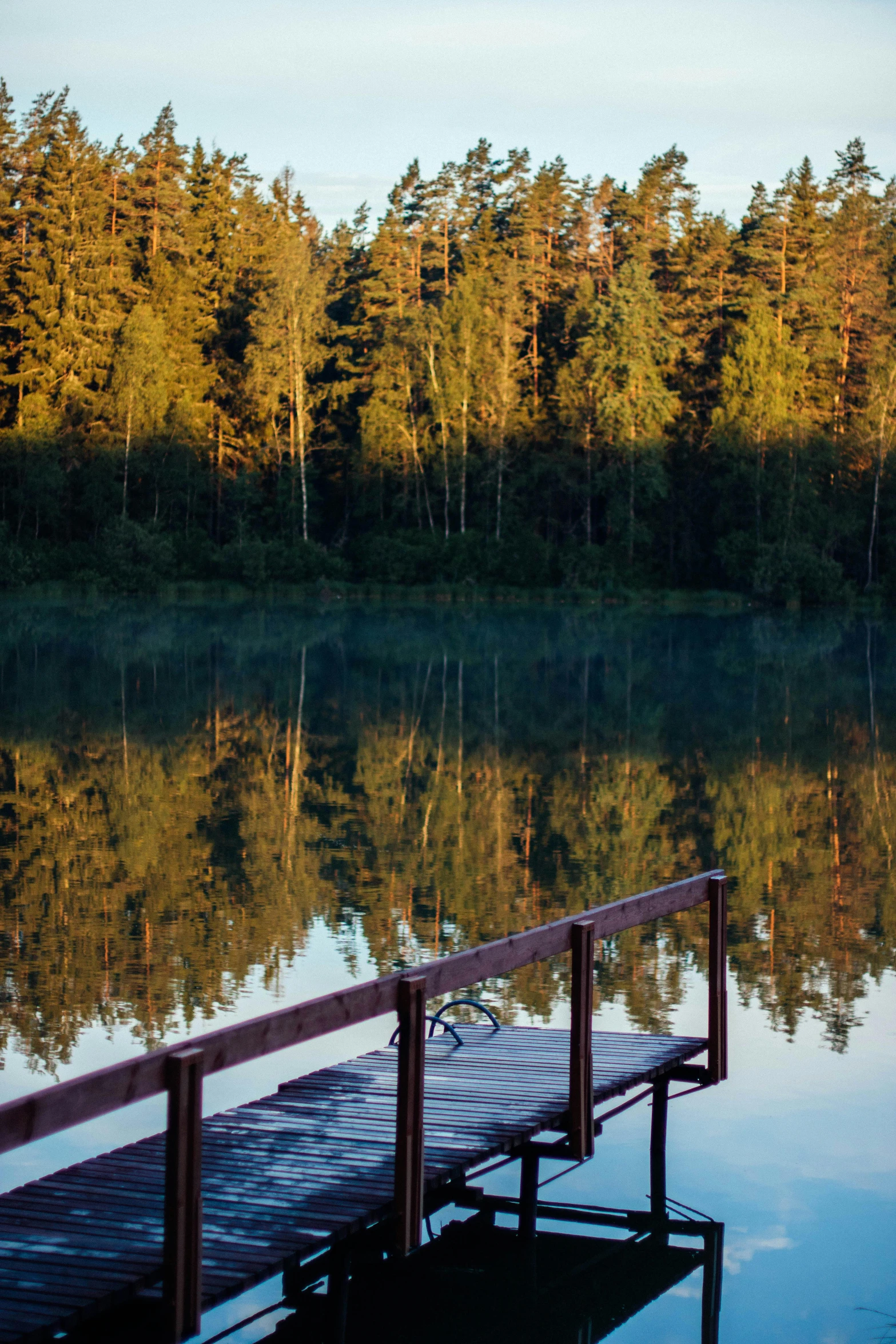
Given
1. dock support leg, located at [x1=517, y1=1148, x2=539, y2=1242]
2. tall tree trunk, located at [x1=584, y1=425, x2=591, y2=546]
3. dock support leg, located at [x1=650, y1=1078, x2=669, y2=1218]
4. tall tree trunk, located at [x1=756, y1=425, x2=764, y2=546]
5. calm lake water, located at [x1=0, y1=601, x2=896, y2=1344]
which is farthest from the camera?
tall tree trunk, located at [x1=584, y1=425, x2=591, y2=546]

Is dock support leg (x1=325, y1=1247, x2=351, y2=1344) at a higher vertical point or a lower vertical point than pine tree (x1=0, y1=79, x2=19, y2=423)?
lower

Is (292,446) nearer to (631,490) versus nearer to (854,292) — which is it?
(631,490)

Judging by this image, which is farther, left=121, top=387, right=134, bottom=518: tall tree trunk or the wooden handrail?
left=121, top=387, right=134, bottom=518: tall tree trunk

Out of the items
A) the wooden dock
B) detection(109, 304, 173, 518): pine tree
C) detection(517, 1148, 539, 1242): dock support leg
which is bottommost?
detection(517, 1148, 539, 1242): dock support leg

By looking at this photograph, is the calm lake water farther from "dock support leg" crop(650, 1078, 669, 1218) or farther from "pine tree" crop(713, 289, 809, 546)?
"pine tree" crop(713, 289, 809, 546)

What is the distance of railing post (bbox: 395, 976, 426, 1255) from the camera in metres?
5.08

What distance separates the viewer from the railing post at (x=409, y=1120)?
508cm

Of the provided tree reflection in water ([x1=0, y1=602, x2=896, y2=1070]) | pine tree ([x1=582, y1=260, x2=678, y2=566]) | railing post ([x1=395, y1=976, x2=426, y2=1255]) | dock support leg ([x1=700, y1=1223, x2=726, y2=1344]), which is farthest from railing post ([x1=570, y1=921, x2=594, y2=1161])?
pine tree ([x1=582, y1=260, x2=678, y2=566])

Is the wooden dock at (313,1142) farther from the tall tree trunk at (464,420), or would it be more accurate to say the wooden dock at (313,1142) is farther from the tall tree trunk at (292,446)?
the tall tree trunk at (292,446)

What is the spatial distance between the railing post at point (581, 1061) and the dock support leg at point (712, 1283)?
1.99 ft

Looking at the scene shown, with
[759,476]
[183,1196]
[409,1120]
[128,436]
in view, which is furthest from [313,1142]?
[128,436]

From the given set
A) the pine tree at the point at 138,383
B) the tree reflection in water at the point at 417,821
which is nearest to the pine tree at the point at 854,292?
the pine tree at the point at 138,383

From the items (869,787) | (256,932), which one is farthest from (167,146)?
(256,932)

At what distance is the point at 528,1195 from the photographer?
6.22 m
